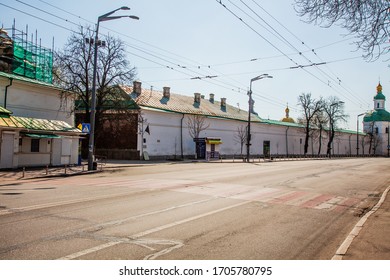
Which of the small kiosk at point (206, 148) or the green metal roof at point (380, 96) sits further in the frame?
the green metal roof at point (380, 96)

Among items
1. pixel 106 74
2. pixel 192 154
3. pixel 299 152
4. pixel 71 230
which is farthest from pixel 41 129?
pixel 299 152

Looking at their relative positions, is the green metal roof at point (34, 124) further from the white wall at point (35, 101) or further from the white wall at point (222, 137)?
the white wall at point (222, 137)

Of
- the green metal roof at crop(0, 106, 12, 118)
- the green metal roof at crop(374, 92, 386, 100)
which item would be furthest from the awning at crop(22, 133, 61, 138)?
the green metal roof at crop(374, 92, 386, 100)

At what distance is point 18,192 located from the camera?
11891 mm

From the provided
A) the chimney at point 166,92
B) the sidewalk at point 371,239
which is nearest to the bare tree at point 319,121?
the chimney at point 166,92

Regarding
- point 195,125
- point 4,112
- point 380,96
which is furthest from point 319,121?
point 4,112

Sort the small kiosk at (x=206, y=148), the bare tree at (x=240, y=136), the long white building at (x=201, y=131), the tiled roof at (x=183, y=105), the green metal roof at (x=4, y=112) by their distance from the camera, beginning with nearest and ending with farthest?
1. the green metal roof at (x=4, y=112)
2. the long white building at (x=201, y=131)
3. the tiled roof at (x=183, y=105)
4. the small kiosk at (x=206, y=148)
5. the bare tree at (x=240, y=136)

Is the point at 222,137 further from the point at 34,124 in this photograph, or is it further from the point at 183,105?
the point at 34,124

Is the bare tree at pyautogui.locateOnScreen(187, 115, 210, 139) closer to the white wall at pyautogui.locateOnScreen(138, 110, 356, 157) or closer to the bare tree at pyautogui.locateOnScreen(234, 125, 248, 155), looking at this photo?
the white wall at pyautogui.locateOnScreen(138, 110, 356, 157)

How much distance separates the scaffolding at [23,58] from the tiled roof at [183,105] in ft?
29.2

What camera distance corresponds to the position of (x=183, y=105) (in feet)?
Result: 163

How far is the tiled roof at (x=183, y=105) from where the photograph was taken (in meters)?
43.7

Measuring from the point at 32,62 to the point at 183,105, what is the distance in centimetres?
2224

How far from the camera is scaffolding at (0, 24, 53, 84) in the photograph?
30.2 m
